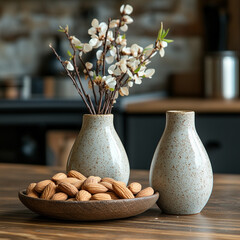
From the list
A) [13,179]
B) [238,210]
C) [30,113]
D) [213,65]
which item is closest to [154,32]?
[213,65]

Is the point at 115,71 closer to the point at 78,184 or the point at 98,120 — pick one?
the point at 98,120

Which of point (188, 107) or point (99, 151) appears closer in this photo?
point (99, 151)

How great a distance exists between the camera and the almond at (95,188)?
99 cm

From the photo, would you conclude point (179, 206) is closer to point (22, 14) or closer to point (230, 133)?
point (230, 133)

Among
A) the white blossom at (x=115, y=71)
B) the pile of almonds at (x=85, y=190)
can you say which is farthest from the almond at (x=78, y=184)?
the white blossom at (x=115, y=71)

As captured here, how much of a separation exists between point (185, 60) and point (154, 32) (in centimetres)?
27

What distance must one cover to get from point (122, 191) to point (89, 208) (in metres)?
0.07

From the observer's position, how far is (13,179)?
4.89 feet

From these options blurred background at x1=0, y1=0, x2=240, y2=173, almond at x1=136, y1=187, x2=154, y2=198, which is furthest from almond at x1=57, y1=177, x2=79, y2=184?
blurred background at x1=0, y1=0, x2=240, y2=173

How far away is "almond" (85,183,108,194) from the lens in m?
0.99

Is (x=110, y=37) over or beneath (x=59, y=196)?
over

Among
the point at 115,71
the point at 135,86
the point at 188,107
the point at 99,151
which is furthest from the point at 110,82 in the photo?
the point at 135,86

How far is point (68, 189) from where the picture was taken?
987 mm

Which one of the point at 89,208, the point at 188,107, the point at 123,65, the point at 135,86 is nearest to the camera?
the point at 89,208
